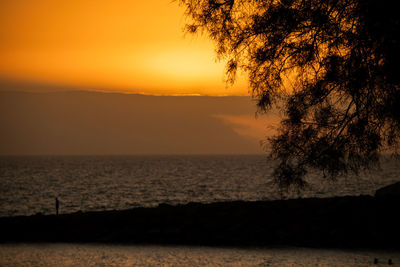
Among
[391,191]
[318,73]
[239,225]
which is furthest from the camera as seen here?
[391,191]

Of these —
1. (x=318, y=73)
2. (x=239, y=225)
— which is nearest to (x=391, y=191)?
(x=239, y=225)

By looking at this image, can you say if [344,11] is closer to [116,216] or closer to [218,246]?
[218,246]

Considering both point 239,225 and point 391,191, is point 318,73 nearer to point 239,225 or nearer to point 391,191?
point 239,225

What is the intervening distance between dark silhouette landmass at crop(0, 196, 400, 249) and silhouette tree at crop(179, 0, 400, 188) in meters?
4.05

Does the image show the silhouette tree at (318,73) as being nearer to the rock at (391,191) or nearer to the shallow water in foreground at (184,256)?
the shallow water in foreground at (184,256)

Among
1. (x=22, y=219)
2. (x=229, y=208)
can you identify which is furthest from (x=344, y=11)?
(x=22, y=219)

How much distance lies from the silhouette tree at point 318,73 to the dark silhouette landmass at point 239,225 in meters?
4.05

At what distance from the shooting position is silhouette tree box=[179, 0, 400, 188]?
39.2ft

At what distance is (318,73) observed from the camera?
13203 millimetres

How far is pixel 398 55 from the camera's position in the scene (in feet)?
36.6

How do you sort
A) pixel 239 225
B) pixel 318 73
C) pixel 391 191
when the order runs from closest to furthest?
pixel 318 73 → pixel 239 225 → pixel 391 191

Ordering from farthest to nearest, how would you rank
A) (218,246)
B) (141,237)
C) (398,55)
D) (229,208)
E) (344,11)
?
1. (229,208)
2. (141,237)
3. (218,246)
4. (344,11)
5. (398,55)

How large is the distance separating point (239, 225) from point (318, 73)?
7.89 metres

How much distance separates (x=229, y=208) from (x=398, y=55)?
11841 mm
